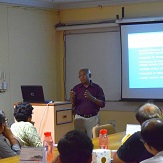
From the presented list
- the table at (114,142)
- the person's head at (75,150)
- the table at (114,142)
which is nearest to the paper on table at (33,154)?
the person's head at (75,150)

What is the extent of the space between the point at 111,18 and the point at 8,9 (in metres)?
1.83

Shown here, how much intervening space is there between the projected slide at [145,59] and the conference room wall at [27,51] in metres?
1.58

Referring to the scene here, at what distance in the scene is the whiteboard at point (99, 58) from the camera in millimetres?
7961

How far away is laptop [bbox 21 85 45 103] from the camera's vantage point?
6.34m

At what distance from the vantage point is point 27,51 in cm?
786

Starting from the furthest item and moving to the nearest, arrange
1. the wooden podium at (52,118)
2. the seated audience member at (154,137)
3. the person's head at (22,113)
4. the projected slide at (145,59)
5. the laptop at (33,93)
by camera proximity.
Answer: the projected slide at (145,59) < the laptop at (33,93) < the wooden podium at (52,118) < the person's head at (22,113) < the seated audience member at (154,137)

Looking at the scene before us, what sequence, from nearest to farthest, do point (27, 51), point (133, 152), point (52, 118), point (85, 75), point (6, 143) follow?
1. point (133, 152)
2. point (6, 143)
3. point (52, 118)
4. point (85, 75)
5. point (27, 51)

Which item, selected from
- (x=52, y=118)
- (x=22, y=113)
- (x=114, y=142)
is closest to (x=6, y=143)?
(x=22, y=113)

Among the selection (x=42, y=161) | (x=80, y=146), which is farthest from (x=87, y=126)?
(x=80, y=146)

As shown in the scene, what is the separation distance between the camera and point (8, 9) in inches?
293

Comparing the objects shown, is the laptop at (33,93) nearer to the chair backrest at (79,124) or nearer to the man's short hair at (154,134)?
the chair backrest at (79,124)

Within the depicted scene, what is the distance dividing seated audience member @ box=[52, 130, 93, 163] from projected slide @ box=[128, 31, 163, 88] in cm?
544

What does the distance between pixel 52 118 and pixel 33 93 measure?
56 centimetres

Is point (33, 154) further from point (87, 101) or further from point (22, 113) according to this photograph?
point (87, 101)
